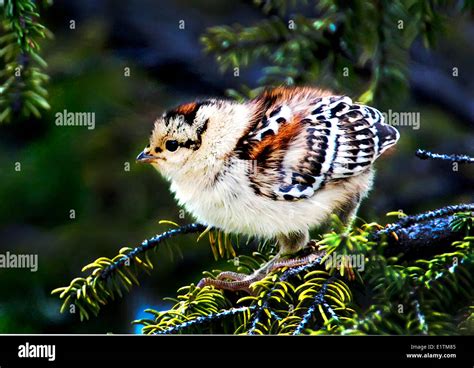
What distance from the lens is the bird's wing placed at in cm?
193

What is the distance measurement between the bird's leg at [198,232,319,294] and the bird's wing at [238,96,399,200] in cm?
12

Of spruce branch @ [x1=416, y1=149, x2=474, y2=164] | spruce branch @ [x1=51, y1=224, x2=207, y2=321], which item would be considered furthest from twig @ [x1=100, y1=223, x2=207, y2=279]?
spruce branch @ [x1=416, y1=149, x2=474, y2=164]

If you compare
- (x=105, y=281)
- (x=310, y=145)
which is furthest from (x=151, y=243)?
(x=310, y=145)

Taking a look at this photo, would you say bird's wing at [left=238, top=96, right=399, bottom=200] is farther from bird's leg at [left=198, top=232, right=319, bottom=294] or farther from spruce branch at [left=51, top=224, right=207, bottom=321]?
spruce branch at [left=51, top=224, right=207, bottom=321]

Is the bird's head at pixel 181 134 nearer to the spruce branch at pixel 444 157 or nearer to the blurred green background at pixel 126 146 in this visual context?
the blurred green background at pixel 126 146

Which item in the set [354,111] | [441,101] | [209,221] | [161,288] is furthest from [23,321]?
[441,101]

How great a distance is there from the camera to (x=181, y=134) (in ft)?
6.43

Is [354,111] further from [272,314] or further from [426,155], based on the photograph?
[272,314]

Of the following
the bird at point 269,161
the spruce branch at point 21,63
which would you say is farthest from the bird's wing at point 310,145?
the spruce branch at point 21,63

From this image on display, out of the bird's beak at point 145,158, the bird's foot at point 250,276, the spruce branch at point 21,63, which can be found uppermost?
the spruce branch at point 21,63

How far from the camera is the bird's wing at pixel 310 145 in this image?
75.9 inches

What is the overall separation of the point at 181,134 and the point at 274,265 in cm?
32
